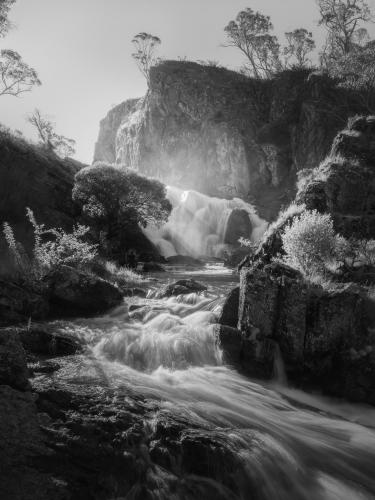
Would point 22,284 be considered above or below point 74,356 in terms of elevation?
above

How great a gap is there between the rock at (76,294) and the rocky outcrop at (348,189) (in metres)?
8.46

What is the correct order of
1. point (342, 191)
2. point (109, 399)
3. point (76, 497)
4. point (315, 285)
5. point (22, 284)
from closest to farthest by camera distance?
point (76, 497) → point (109, 399) → point (315, 285) → point (22, 284) → point (342, 191)

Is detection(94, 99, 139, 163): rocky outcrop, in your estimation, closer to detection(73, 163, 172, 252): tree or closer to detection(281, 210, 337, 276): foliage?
detection(73, 163, 172, 252): tree

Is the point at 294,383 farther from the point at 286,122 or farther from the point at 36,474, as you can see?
the point at 286,122

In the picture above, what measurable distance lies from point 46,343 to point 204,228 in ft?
94.4

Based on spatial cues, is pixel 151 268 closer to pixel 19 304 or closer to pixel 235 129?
pixel 19 304

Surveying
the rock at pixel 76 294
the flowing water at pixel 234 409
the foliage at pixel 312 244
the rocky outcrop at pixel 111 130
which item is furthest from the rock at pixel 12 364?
the rocky outcrop at pixel 111 130

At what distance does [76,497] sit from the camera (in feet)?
10.6

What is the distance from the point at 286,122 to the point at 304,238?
3881 centimetres

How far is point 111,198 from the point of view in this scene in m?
20.9

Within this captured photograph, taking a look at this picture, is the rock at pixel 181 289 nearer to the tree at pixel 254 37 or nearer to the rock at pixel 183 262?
the rock at pixel 183 262

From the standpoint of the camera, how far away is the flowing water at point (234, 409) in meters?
4.33

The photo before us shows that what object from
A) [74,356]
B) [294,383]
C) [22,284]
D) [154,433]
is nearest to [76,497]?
[154,433]

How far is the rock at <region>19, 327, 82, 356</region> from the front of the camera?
23.3 ft
